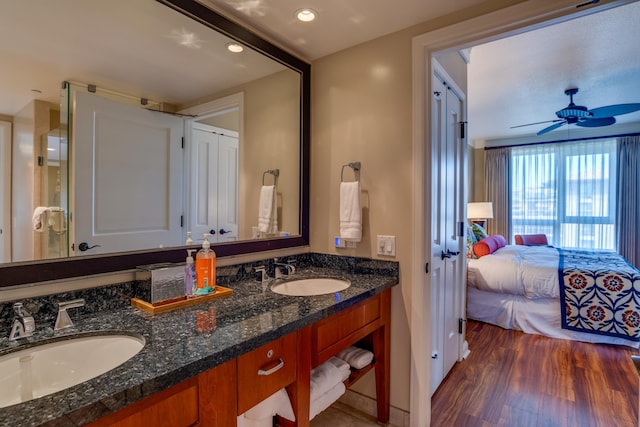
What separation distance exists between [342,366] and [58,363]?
111cm

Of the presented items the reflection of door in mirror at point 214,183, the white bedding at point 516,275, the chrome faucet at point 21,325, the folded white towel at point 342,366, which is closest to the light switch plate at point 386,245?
the folded white towel at point 342,366

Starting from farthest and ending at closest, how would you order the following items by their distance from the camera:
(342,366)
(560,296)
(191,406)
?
(560,296) < (342,366) < (191,406)

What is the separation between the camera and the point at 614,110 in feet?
10.9

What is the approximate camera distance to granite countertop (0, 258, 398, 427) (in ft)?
2.17

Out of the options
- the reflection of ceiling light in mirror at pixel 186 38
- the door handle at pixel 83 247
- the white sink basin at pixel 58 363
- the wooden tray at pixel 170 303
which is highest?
the reflection of ceiling light in mirror at pixel 186 38

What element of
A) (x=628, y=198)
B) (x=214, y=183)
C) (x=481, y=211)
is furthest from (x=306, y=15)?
(x=628, y=198)

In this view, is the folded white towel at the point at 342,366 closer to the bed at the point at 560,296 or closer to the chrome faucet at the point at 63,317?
the chrome faucet at the point at 63,317

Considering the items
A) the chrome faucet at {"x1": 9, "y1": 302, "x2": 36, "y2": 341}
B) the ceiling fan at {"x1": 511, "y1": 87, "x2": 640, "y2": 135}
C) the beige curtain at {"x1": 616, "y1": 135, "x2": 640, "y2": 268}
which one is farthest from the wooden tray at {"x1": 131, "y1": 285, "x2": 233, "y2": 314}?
the beige curtain at {"x1": 616, "y1": 135, "x2": 640, "y2": 268}

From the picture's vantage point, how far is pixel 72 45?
1.22 metres

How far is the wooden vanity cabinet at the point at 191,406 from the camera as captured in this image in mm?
763

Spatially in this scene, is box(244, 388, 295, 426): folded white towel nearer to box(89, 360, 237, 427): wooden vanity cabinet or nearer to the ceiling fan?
box(89, 360, 237, 427): wooden vanity cabinet

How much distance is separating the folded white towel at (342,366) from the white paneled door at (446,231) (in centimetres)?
66

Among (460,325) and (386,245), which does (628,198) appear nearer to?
(460,325)

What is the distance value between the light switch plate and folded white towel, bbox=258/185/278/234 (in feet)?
2.06
